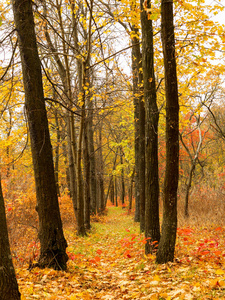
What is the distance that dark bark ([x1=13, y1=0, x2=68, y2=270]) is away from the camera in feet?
14.5

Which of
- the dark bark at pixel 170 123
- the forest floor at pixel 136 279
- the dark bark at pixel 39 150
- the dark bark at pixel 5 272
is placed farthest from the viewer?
the dark bark at pixel 39 150

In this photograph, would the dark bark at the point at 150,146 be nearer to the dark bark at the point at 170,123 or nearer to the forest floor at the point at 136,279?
the forest floor at the point at 136,279

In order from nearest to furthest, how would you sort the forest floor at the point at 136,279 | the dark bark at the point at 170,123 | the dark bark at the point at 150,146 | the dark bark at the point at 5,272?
the dark bark at the point at 5,272 < the forest floor at the point at 136,279 < the dark bark at the point at 170,123 < the dark bark at the point at 150,146

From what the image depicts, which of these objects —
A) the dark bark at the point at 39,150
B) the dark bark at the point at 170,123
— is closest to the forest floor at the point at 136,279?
the dark bark at the point at 39,150

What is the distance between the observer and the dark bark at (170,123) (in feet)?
13.6

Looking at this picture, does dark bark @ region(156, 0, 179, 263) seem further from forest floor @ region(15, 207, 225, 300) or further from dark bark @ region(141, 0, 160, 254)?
dark bark @ region(141, 0, 160, 254)

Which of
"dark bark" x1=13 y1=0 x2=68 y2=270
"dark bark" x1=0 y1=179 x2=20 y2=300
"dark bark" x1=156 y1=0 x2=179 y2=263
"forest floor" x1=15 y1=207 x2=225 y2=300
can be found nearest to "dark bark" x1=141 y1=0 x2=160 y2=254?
"forest floor" x1=15 y1=207 x2=225 y2=300

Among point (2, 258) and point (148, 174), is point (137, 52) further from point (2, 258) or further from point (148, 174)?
point (2, 258)

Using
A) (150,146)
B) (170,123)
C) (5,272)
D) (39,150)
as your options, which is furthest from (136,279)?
(39,150)

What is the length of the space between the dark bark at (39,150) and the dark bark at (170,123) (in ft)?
7.02

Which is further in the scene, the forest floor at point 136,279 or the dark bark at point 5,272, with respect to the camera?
the forest floor at point 136,279

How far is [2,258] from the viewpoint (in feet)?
8.39

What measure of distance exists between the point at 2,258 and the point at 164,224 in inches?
112

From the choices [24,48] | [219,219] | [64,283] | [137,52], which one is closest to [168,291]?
[64,283]
